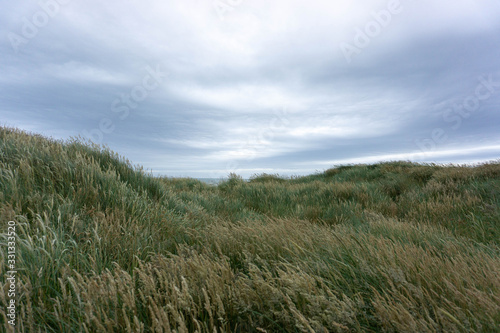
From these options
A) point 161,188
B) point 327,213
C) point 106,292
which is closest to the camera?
point 106,292

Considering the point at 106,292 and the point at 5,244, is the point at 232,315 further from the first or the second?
the point at 5,244

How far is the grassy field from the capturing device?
1.51 m

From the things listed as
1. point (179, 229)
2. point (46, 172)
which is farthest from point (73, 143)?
point (179, 229)

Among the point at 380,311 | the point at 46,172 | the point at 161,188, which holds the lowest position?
the point at 380,311

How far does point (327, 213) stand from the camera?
19.1 feet

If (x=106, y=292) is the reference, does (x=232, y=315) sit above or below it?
below

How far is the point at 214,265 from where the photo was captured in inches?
79.0

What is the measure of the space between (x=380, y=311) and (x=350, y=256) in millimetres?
842

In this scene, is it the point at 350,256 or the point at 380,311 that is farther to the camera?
the point at 350,256

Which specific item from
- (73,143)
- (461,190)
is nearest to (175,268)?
(73,143)

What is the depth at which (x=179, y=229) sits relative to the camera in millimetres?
3576

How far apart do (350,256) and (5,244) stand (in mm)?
2919

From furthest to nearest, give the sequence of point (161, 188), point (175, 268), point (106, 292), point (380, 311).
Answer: point (161, 188) < point (175, 268) < point (106, 292) < point (380, 311)

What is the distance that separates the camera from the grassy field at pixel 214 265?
1.51 meters
